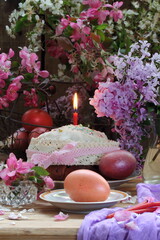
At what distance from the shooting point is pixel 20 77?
146 cm

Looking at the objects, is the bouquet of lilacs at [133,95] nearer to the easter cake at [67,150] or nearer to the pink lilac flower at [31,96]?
the easter cake at [67,150]

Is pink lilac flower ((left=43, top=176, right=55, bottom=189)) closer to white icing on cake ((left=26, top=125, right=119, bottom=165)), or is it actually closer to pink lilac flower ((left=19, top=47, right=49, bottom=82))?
white icing on cake ((left=26, top=125, right=119, bottom=165))

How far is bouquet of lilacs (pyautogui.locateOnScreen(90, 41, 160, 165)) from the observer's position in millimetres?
1225

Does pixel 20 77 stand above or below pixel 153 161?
above

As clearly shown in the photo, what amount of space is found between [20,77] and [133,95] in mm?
369

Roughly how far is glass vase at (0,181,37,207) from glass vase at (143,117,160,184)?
11.3 inches

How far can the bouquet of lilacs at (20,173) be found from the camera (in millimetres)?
1004

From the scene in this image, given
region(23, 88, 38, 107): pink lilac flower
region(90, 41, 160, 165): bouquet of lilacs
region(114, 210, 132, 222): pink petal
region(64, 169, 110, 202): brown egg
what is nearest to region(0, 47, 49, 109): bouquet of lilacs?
region(23, 88, 38, 107): pink lilac flower

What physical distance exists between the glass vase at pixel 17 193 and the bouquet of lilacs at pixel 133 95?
360 millimetres

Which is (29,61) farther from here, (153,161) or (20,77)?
(153,161)

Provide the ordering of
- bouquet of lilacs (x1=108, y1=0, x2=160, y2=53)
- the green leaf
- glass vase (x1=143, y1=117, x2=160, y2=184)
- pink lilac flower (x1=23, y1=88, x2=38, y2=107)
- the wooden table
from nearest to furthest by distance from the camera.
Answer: the wooden table → the green leaf → glass vase (x1=143, y1=117, x2=160, y2=184) → pink lilac flower (x1=23, y1=88, x2=38, y2=107) → bouquet of lilacs (x1=108, y1=0, x2=160, y2=53)

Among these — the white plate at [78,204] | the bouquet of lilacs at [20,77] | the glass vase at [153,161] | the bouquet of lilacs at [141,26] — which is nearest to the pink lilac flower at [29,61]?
the bouquet of lilacs at [20,77]

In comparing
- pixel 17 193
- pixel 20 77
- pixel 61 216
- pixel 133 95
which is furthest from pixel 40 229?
pixel 20 77

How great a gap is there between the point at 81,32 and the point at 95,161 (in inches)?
19.2
